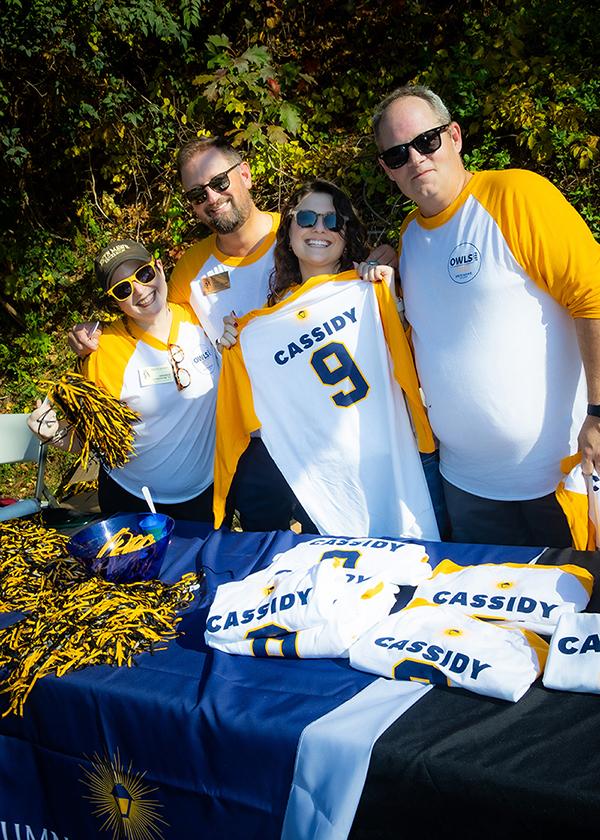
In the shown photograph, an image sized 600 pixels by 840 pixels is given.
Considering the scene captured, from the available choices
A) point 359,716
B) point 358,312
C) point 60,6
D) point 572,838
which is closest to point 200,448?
point 358,312

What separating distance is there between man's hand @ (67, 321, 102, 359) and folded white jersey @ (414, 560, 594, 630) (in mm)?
1853

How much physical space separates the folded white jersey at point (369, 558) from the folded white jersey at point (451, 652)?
0.17 m

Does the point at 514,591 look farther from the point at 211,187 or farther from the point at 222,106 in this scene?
the point at 222,106

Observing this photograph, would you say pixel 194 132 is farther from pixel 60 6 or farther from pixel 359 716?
pixel 359 716

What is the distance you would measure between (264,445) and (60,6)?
5.22m

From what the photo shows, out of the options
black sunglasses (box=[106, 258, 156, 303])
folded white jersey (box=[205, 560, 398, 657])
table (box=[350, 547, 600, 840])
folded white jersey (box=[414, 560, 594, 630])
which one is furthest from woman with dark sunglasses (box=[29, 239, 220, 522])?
table (box=[350, 547, 600, 840])

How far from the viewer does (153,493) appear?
3.31 metres

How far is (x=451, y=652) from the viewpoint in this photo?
1580 mm

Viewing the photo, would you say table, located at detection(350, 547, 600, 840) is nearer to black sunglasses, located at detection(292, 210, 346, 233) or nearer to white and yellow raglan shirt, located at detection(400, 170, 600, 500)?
white and yellow raglan shirt, located at detection(400, 170, 600, 500)

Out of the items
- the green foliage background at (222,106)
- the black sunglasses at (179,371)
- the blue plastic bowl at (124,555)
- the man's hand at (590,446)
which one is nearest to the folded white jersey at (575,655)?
the man's hand at (590,446)

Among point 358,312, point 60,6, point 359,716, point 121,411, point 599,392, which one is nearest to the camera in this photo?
point 359,716

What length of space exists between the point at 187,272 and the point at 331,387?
43.4 inches

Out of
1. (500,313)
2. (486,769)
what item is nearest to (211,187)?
(500,313)

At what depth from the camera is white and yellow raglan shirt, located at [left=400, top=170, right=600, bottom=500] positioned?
221 centimetres
